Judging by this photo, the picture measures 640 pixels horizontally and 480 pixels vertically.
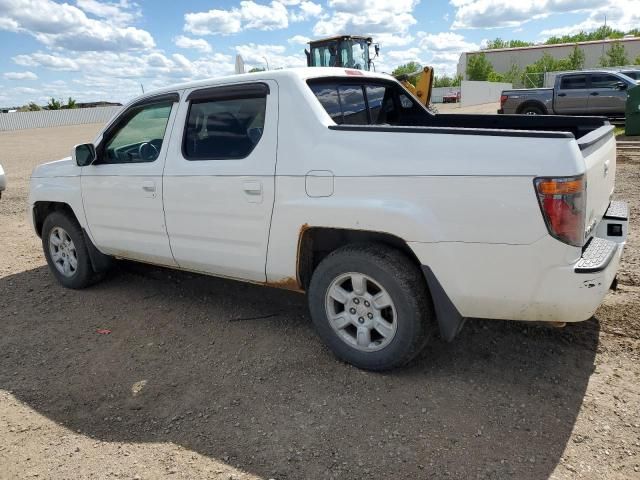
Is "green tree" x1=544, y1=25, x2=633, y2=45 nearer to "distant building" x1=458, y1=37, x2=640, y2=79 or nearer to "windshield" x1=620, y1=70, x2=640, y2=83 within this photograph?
"distant building" x1=458, y1=37, x2=640, y2=79

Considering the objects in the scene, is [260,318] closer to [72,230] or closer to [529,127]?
[72,230]

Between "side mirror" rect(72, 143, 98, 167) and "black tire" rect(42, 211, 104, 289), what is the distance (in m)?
0.72

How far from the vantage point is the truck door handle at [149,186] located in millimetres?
4230

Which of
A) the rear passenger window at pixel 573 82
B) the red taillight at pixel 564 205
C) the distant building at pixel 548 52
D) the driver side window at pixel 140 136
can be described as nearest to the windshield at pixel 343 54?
the rear passenger window at pixel 573 82

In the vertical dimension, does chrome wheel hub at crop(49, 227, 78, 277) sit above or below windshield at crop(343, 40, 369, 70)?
below

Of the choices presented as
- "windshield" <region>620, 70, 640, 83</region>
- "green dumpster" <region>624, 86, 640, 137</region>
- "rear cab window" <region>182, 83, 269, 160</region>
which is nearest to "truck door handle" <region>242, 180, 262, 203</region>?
"rear cab window" <region>182, 83, 269, 160</region>

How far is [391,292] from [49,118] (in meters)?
47.3

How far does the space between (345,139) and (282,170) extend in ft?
1.57

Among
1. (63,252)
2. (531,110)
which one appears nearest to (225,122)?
(63,252)

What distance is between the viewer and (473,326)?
400 cm

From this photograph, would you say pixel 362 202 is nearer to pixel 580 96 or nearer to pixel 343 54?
pixel 343 54

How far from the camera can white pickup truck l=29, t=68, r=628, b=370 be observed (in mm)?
2762

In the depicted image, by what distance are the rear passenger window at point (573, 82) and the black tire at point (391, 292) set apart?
16.7 metres

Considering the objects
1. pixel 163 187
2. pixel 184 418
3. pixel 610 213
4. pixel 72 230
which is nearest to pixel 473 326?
pixel 610 213
